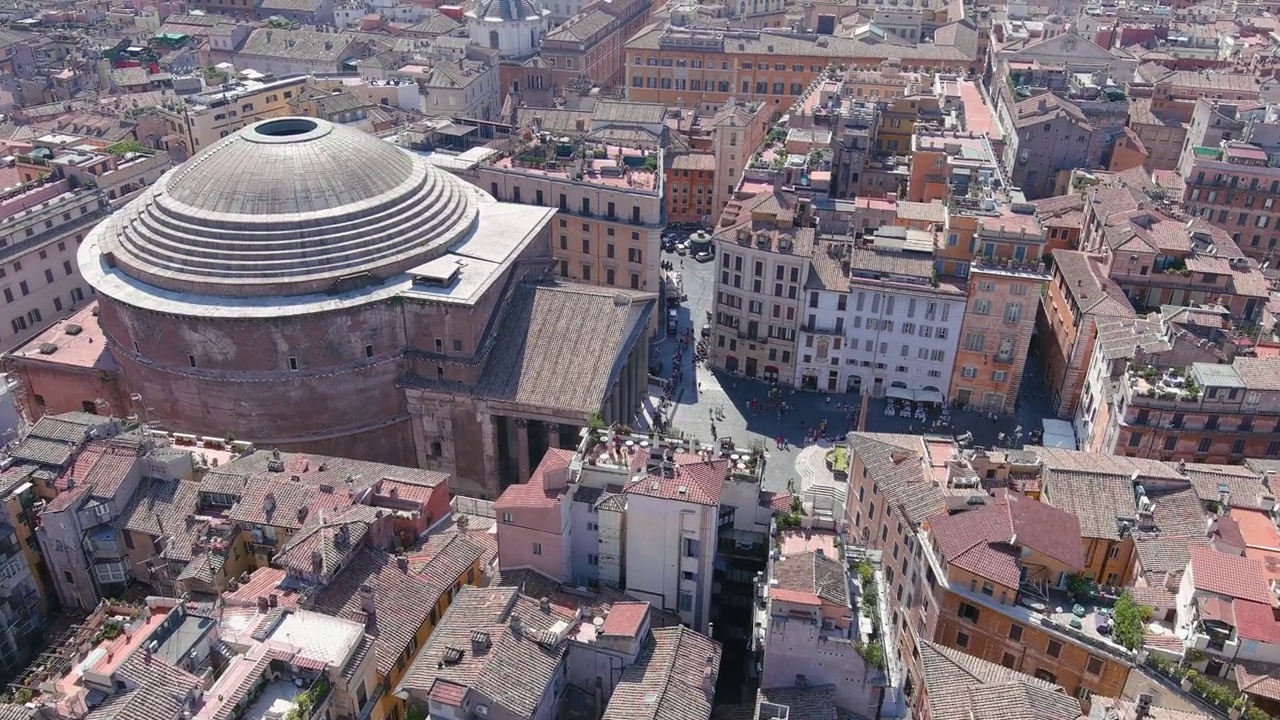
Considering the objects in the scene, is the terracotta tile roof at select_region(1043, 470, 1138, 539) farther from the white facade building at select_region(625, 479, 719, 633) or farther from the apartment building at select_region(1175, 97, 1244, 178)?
the apartment building at select_region(1175, 97, 1244, 178)

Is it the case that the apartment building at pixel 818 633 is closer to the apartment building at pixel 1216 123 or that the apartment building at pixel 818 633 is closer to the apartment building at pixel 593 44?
the apartment building at pixel 1216 123

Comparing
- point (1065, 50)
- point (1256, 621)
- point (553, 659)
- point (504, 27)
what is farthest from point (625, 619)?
point (504, 27)

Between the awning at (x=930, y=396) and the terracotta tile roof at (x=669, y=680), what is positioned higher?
the terracotta tile roof at (x=669, y=680)

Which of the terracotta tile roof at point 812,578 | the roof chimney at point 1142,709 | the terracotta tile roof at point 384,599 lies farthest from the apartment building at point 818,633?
the terracotta tile roof at point 384,599

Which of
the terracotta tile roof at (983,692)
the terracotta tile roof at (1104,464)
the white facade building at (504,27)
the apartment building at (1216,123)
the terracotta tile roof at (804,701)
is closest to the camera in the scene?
the terracotta tile roof at (983,692)

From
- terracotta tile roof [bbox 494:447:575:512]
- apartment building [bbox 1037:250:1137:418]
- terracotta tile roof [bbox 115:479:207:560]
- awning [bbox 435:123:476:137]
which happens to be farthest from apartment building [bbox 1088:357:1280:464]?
awning [bbox 435:123:476:137]

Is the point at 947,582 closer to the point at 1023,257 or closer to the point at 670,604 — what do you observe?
the point at 670,604

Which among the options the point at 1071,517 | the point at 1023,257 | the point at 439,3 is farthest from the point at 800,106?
the point at 439,3

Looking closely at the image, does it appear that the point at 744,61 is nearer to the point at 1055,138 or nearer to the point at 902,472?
the point at 1055,138
